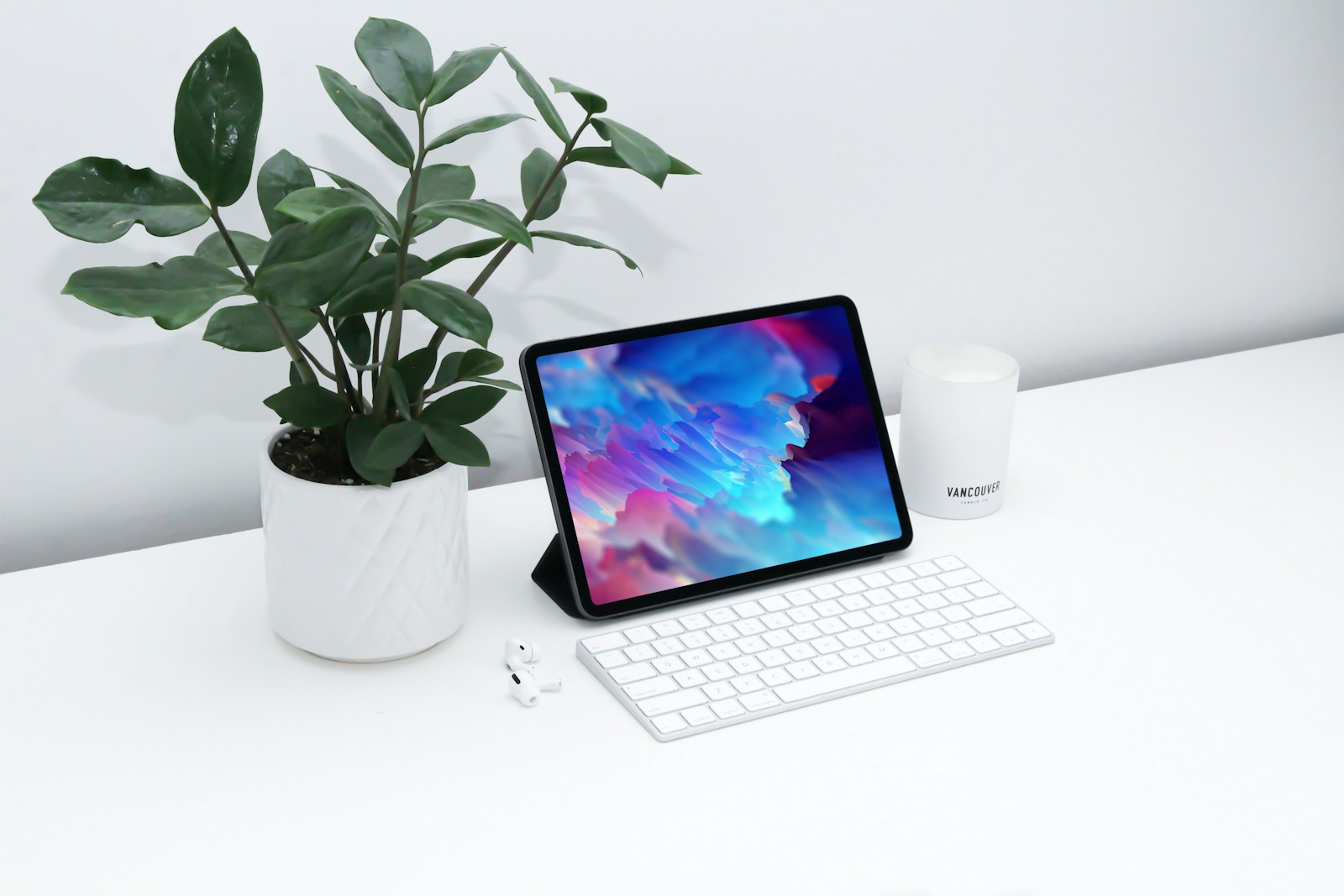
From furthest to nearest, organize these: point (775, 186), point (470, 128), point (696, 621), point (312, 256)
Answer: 1. point (775, 186)
2. point (696, 621)
3. point (470, 128)
4. point (312, 256)

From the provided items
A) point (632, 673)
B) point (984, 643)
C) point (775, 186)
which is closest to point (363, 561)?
point (632, 673)

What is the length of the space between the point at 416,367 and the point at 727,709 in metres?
0.27

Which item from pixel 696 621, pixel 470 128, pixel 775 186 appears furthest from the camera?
pixel 775 186

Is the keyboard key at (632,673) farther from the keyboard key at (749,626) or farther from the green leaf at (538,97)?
the green leaf at (538,97)

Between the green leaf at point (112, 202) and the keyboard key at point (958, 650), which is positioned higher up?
the green leaf at point (112, 202)

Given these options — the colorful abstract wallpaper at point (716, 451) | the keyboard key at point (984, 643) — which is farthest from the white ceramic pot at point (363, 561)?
the keyboard key at point (984, 643)

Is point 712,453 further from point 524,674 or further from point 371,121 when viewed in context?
point 371,121

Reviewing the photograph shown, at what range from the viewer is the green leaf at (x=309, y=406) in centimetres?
68

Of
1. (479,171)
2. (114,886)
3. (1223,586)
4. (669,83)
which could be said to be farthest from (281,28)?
(1223,586)

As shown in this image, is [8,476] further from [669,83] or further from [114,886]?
[669,83]

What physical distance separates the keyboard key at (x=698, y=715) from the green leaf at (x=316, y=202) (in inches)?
12.6

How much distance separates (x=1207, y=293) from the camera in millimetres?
A: 1292

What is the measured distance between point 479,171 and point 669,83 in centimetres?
16

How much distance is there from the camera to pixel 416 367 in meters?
0.73
